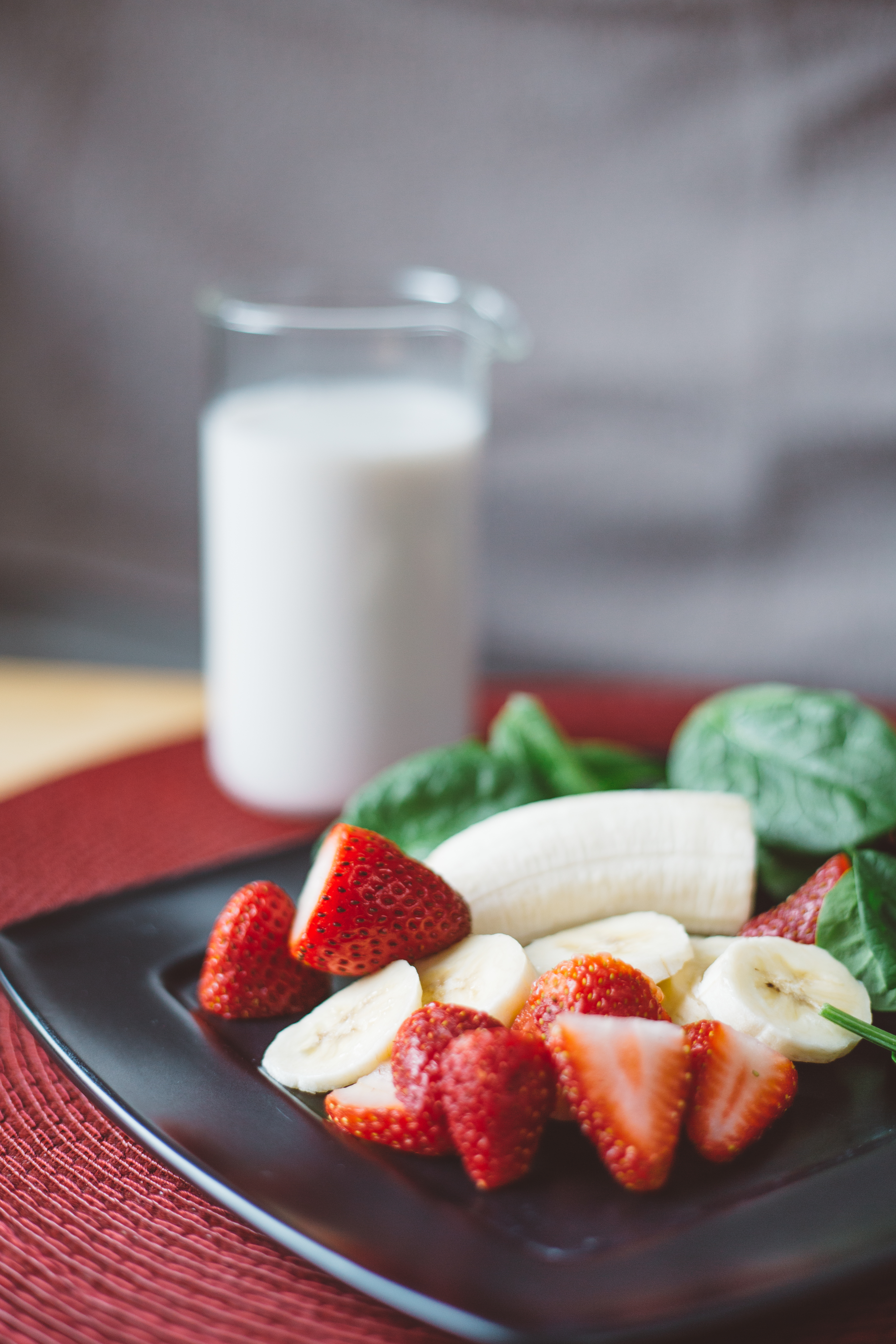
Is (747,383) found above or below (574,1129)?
above

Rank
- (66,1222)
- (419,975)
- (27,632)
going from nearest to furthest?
(66,1222) < (419,975) < (27,632)

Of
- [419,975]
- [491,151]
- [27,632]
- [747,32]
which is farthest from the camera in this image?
[27,632]

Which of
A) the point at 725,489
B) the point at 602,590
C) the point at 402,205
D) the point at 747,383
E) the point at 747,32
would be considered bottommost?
the point at 602,590

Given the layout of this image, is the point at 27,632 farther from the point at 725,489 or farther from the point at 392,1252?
the point at 392,1252

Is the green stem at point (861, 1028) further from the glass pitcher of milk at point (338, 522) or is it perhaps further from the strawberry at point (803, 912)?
the glass pitcher of milk at point (338, 522)

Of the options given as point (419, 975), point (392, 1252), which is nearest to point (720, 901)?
point (419, 975)

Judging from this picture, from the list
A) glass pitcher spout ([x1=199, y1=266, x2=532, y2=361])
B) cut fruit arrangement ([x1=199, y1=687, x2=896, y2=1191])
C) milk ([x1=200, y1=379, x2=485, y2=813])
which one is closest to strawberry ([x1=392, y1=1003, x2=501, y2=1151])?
cut fruit arrangement ([x1=199, y1=687, x2=896, y2=1191])

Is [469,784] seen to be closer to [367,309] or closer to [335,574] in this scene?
[335,574]
